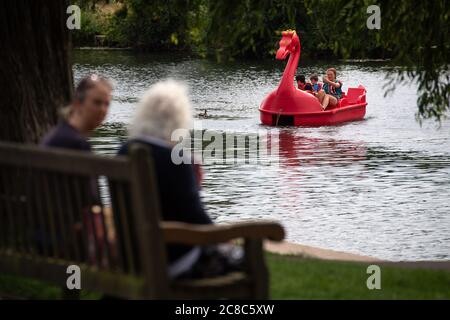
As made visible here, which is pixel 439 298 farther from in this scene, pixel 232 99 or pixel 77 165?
pixel 232 99

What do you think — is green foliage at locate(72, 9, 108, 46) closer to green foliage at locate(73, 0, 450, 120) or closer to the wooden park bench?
green foliage at locate(73, 0, 450, 120)

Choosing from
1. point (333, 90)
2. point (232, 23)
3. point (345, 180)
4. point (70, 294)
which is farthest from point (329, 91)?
point (70, 294)

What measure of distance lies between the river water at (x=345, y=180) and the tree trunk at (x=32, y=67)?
493cm

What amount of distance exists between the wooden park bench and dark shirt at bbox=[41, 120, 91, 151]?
12.8 inches

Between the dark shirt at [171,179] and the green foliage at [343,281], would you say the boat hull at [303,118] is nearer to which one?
the green foliage at [343,281]

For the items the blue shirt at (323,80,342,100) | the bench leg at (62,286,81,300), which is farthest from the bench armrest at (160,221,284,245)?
the blue shirt at (323,80,342,100)

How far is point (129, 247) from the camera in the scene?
519cm

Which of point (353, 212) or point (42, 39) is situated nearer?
point (42, 39)

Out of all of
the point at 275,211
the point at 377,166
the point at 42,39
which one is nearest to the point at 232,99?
the point at 377,166

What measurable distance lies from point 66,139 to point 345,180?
11831 millimetres

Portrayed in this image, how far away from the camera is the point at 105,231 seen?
5.35 meters

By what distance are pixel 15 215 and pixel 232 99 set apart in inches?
1146

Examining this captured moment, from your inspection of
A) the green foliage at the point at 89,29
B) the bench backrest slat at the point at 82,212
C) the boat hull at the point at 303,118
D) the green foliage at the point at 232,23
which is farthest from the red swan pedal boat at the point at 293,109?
the green foliage at the point at 89,29

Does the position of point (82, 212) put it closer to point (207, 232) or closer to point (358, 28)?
point (207, 232)
